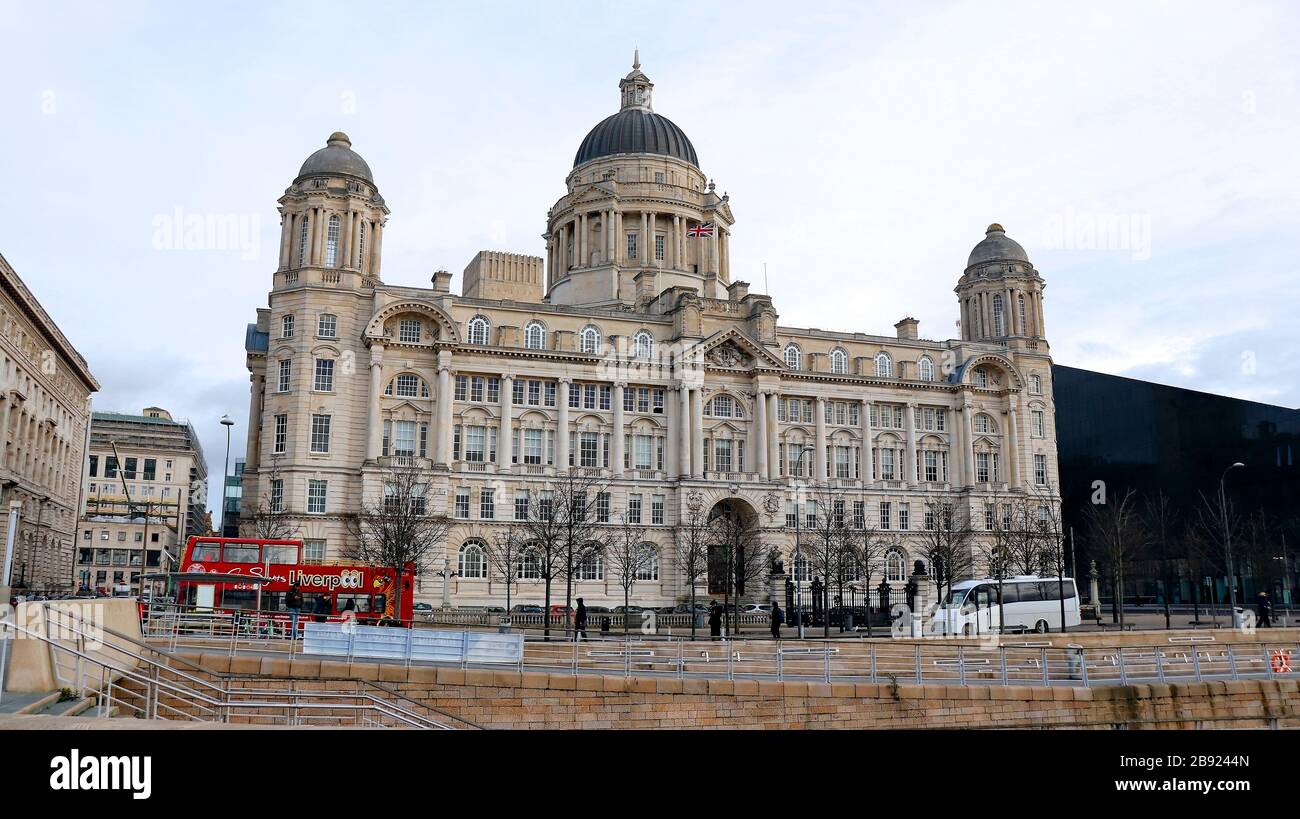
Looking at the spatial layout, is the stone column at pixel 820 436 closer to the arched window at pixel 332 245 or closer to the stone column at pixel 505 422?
the stone column at pixel 505 422

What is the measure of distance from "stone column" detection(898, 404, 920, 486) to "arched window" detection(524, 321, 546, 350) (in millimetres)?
30982

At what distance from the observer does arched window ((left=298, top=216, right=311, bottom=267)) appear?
7056 cm

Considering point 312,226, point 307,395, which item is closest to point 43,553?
point 307,395

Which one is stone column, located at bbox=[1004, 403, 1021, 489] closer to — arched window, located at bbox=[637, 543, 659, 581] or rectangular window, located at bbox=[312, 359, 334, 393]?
arched window, located at bbox=[637, 543, 659, 581]

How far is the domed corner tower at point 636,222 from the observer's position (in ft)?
307

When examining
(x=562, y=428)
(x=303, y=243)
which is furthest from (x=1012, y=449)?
(x=303, y=243)

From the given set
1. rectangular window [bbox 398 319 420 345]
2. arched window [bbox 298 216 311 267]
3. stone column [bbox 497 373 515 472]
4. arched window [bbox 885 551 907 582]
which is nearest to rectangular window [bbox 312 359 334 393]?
rectangular window [bbox 398 319 420 345]

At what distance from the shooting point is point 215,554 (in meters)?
40.5

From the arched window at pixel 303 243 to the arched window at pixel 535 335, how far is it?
53.5 ft

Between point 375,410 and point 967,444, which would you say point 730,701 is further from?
point 967,444

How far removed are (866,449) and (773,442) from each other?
8781 mm
